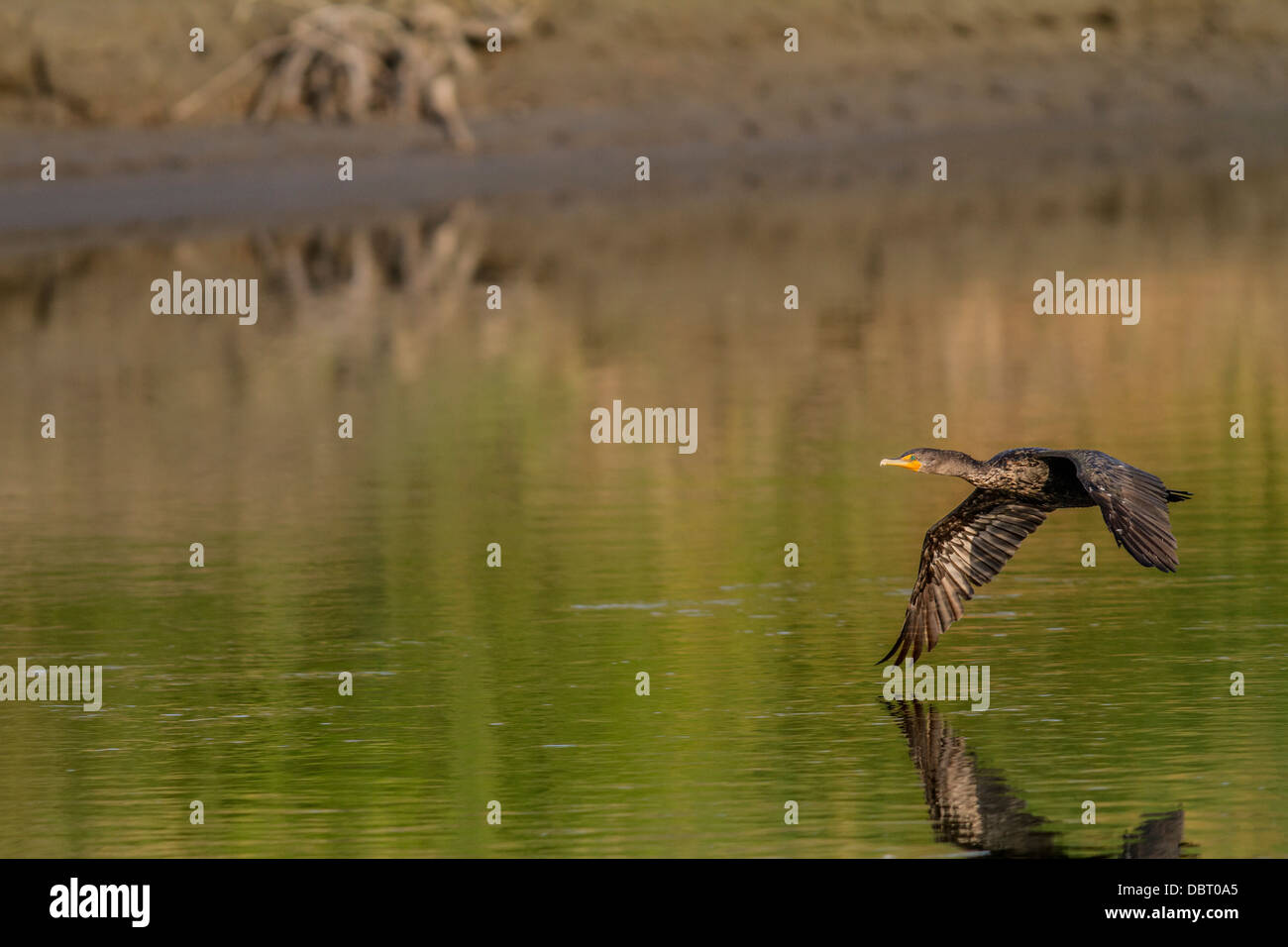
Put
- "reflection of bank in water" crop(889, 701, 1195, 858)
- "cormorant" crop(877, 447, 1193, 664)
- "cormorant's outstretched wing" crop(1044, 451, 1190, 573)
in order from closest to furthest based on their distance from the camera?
1. "reflection of bank in water" crop(889, 701, 1195, 858)
2. "cormorant's outstretched wing" crop(1044, 451, 1190, 573)
3. "cormorant" crop(877, 447, 1193, 664)

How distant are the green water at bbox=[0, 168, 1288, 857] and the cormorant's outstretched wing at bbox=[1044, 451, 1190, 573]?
1.06 metres

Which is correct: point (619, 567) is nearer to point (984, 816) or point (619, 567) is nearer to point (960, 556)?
point (960, 556)

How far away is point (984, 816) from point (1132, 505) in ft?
6.00

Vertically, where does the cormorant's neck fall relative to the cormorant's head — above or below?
below

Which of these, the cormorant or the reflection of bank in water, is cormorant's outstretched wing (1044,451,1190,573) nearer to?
the cormorant

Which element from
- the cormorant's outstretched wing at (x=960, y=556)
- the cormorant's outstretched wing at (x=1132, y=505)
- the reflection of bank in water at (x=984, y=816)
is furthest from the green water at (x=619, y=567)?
the cormorant's outstretched wing at (x=1132, y=505)

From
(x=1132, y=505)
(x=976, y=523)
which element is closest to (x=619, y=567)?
(x=976, y=523)

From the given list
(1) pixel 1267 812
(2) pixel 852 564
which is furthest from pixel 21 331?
(1) pixel 1267 812

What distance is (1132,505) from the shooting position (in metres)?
13.7

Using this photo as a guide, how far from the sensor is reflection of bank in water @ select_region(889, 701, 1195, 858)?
12.2 m

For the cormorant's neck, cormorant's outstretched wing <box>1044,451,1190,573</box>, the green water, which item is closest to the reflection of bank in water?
the green water

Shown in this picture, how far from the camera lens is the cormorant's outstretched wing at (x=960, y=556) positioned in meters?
15.4

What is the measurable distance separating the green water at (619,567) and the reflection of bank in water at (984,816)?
4cm

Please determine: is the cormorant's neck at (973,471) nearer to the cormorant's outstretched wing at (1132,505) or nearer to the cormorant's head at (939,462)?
the cormorant's head at (939,462)
